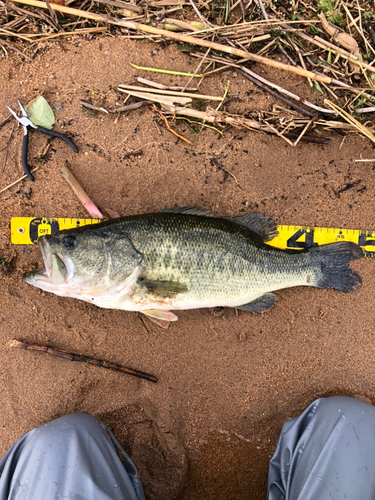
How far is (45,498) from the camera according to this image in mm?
2596

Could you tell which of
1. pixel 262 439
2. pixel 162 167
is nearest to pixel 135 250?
pixel 162 167

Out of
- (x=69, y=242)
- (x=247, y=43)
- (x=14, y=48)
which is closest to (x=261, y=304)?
(x=69, y=242)

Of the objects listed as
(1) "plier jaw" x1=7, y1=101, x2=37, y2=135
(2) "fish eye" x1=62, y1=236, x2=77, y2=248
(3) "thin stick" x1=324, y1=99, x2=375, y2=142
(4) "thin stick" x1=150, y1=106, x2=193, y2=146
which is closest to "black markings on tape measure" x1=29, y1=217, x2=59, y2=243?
(2) "fish eye" x1=62, y1=236, x2=77, y2=248

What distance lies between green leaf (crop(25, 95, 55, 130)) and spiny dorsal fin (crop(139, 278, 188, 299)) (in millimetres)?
Answer: 1922

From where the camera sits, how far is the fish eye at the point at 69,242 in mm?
2875

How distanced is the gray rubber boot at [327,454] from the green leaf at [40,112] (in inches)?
152

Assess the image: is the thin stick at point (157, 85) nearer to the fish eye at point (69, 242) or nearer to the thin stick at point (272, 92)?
the thin stick at point (272, 92)

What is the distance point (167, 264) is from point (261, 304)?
3.50 feet

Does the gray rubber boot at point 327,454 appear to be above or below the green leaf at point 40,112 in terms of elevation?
below

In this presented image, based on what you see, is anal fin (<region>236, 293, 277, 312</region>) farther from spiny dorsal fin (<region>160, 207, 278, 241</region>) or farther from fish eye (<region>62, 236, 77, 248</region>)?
fish eye (<region>62, 236, 77, 248</region>)

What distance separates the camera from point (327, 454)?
2.92 meters

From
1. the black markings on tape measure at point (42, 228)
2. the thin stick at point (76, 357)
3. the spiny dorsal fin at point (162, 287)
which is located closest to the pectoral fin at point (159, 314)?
the spiny dorsal fin at point (162, 287)

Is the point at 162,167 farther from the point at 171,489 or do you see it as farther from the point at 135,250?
the point at 171,489

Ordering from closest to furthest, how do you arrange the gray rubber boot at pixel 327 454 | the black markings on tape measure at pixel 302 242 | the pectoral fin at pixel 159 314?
the gray rubber boot at pixel 327 454, the pectoral fin at pixel 159 314, the black markings on tape measure at pixel 302 242
